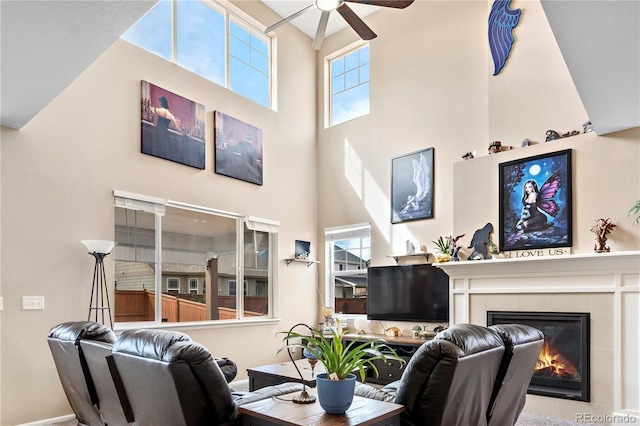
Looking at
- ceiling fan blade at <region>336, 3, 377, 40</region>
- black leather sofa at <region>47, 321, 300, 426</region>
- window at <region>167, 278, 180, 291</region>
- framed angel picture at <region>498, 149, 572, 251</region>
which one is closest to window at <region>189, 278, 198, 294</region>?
window at <region>167, 278, 180, 291</region>

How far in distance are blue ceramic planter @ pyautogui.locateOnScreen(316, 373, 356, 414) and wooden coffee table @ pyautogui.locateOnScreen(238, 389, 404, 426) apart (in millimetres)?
34

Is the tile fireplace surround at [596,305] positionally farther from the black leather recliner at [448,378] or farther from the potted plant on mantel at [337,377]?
the potted plant on mantel at [337,377]

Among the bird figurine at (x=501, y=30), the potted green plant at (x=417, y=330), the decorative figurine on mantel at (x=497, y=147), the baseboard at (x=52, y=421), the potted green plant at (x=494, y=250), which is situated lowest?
the baseboard at (x=52, y=421)

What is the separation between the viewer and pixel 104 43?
122 inches

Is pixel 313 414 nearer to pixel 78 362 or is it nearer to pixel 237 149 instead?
pixel 78 362

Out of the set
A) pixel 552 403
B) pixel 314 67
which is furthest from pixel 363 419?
pixel 314 67

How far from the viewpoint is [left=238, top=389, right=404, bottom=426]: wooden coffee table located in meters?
2.32

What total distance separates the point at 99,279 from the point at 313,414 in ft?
11.2

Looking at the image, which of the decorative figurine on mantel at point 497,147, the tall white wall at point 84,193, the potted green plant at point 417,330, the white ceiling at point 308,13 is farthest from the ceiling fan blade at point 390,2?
the potted green plant at point 417,330

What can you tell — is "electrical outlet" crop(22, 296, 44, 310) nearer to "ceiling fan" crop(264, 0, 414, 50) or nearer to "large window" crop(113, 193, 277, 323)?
"large window" crop(113, 193, 277, 323)

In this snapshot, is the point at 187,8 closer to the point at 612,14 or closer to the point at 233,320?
the point at 233,320

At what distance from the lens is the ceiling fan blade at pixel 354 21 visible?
4.25 metres

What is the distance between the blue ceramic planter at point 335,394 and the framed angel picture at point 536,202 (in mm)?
3383

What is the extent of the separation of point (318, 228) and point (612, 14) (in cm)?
561
